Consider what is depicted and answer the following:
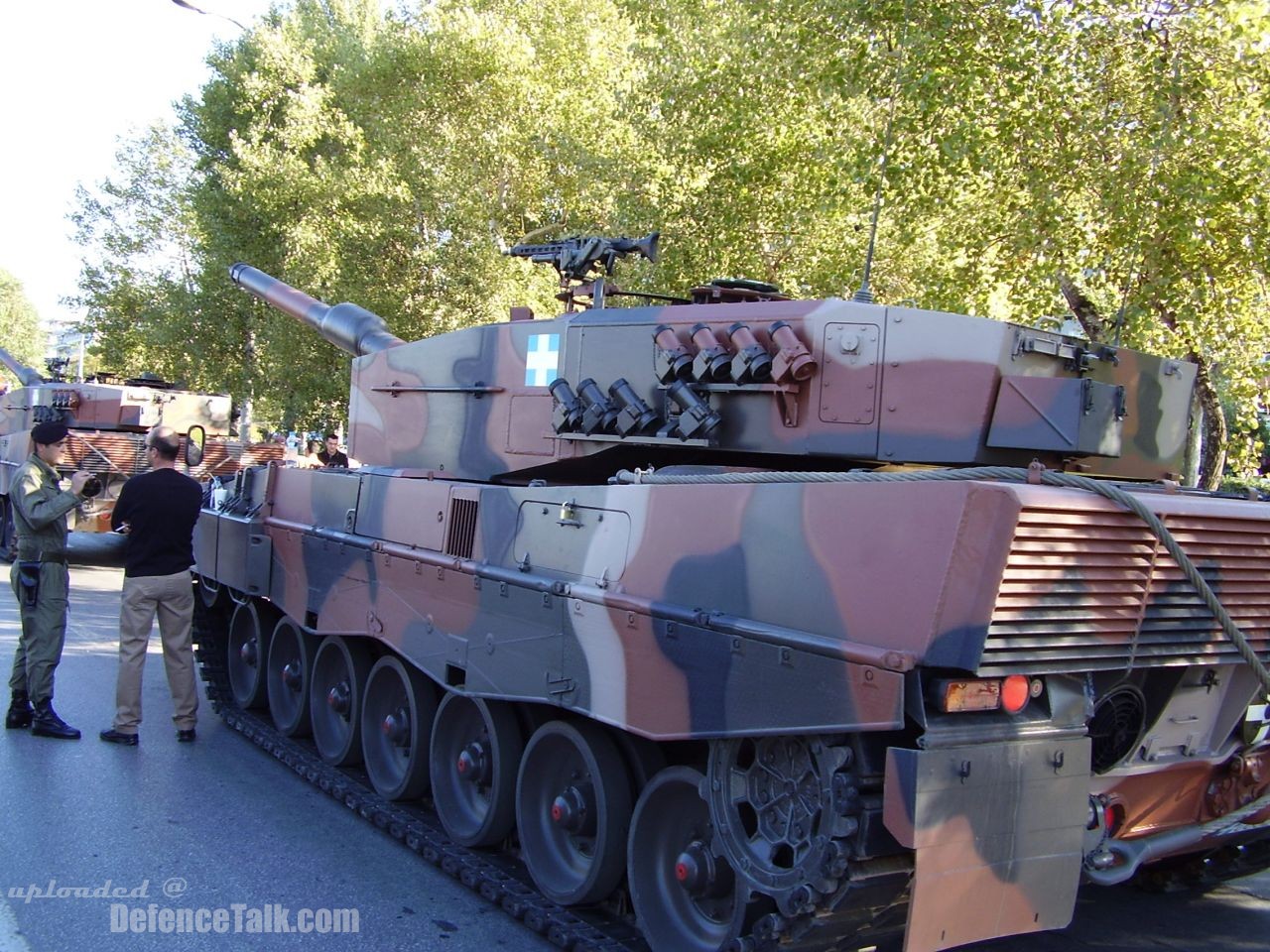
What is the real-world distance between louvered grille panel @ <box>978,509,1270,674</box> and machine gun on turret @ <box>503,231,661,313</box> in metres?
3.38

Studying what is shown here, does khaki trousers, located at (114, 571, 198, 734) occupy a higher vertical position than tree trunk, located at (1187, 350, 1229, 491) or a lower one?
lower

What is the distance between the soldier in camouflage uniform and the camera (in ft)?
24.4

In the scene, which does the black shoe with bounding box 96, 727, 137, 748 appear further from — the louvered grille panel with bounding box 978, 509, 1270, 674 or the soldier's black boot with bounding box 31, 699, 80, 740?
the louvered grille panel with bounding box 978, 509, 1270, 674

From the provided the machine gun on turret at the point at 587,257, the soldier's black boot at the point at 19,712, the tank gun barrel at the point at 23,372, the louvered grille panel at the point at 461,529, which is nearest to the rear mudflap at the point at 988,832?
the louvered grille panel at the point at 461,529

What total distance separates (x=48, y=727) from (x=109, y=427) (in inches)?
462

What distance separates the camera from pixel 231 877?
538cm

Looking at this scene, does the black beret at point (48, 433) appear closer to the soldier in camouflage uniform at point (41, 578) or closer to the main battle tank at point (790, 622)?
the soldier in camouflage uniform at point (41, 578)

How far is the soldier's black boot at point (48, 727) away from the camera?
7477mm

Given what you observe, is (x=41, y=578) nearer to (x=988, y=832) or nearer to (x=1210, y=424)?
(x=988, y=832)

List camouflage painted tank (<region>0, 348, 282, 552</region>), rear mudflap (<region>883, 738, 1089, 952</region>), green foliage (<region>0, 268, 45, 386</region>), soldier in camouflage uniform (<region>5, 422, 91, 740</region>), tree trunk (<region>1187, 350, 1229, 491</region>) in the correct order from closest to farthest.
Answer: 1. rear mudflap (<region>883, 738, 1089, 952</region>)
2. soldier in camouflage uniform (<region>5, 422, 91, 740</region>)
3. tree trunk (<region>1187, 350, 1229, 491</region>)
4. camouflage painted tank (<region>0, 348, 282, 552</region>)
5. green foliage (<region>0, 268, 45, 386</region>)

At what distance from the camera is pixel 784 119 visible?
1451 centimetres

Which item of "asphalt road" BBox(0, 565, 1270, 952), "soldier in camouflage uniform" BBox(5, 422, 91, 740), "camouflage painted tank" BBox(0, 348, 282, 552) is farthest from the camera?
"camouflage painted tank" BBox(0, 348, 282, 552)

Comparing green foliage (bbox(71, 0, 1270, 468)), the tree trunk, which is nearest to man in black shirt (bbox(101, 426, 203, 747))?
green foliage (bbox(71, 0, 1270, 468))

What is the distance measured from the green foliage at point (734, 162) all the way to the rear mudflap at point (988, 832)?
4.00m
